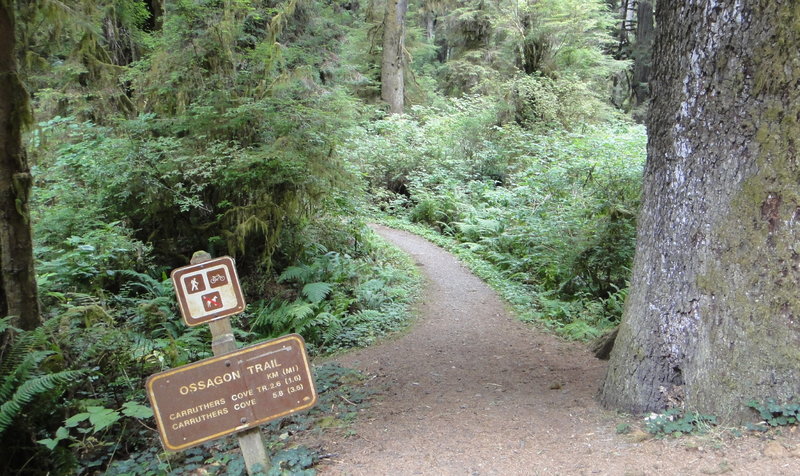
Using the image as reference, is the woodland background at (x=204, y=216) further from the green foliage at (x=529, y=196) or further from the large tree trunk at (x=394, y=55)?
the large tree trunk at (x=394, y=55)

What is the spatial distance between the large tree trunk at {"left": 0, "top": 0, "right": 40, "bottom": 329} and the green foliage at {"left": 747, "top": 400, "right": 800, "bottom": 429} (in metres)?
6.40

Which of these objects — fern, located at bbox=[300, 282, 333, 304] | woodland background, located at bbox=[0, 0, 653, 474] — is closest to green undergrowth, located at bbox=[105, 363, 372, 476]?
woodland background, located at bbox=[0, 0, 653, 474]

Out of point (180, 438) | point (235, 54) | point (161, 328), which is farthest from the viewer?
point (235, 54)

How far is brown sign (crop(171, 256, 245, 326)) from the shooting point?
334 centimetres

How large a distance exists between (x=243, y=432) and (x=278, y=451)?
2.67ft

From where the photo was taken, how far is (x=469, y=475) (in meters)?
3.78

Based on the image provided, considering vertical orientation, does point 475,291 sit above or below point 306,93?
below

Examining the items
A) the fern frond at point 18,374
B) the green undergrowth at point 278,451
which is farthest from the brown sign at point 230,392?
the fern frond at point 18,374

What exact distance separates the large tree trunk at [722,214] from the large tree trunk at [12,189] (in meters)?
5.79

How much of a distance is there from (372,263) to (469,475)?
7878 millimetres

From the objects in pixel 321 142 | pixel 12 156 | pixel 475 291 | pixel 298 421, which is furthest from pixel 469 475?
pixel 475 291

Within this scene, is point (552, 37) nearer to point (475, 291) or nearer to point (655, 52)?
point (475, 291)

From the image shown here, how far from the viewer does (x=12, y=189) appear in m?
5.12

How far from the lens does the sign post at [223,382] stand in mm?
3217
